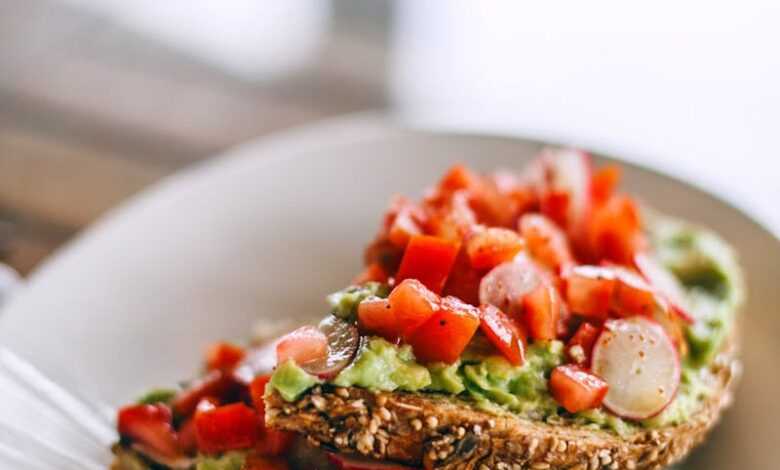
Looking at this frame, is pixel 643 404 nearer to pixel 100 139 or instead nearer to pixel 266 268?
pixel 266 268

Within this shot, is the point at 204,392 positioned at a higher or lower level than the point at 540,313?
lower

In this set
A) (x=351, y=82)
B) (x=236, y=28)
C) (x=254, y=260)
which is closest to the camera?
(x=254, y=260)

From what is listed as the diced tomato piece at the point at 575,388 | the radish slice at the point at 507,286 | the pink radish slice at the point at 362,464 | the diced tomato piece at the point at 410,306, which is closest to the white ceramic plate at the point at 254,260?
the diced tomato piece at the point at 575,388

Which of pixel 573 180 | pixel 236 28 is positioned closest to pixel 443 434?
pixel 573 180

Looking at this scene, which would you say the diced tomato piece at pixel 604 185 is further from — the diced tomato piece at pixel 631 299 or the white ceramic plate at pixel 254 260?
the diced tomato piece at pixel 631 299

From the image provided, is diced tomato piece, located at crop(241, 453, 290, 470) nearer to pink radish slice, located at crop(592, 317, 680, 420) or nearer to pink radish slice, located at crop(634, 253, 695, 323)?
pink radish slice, located at crop(592, 317, 680, 420)

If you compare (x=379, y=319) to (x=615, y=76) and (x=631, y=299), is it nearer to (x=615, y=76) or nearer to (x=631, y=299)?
(x=631, y=299)
